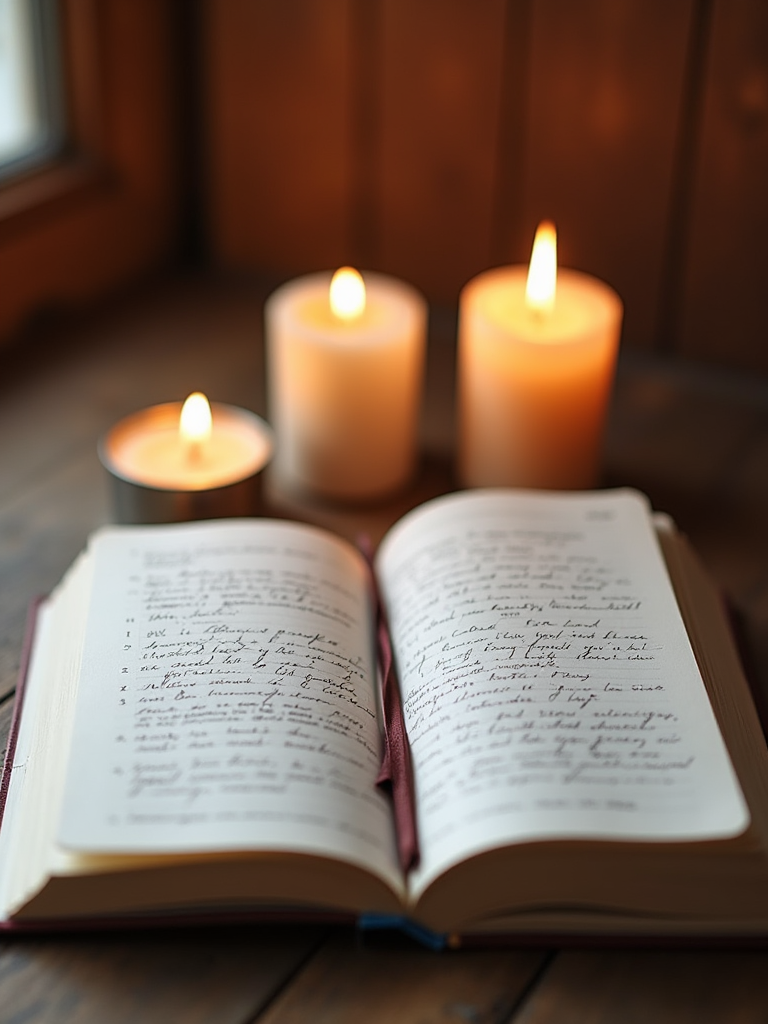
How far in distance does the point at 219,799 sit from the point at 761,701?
12.9 inches

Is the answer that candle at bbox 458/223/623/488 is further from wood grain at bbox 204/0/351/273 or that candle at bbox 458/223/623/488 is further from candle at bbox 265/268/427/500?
wood grain at bbox 204/0/351/273

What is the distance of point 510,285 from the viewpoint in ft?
3.06

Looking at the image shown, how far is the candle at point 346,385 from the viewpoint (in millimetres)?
877

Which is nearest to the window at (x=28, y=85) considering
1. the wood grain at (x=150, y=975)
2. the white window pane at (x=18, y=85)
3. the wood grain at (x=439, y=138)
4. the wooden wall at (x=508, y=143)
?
the white window pane at (x=18, y=85)

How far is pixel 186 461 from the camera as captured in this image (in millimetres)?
849

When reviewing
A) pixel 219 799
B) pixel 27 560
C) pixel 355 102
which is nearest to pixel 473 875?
pixel 219 799

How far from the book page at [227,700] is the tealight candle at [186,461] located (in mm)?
43

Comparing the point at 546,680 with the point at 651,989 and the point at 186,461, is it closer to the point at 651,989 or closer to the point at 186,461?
the point at 651,989

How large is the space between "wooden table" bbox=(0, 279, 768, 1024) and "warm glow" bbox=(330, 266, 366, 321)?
0.46 ft

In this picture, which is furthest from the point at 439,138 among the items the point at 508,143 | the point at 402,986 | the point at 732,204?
the point at 402,986

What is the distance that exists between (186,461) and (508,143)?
1.46ft

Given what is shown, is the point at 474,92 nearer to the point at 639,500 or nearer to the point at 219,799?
the point at 639,500

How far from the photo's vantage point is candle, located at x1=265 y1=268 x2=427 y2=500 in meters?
0.88

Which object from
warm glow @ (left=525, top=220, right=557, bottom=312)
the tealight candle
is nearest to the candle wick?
the tealight candle
